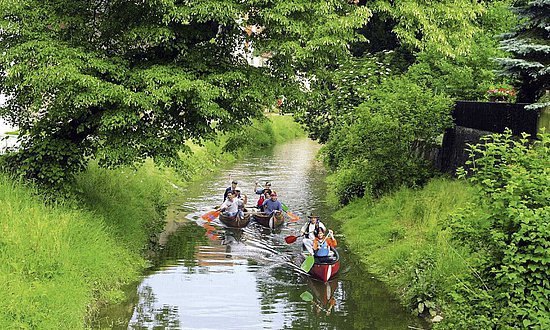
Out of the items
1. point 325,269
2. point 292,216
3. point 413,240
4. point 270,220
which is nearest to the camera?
point 325,269

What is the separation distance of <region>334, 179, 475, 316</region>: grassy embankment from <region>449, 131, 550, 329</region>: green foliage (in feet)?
2.18

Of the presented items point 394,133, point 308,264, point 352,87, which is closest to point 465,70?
point 394,133

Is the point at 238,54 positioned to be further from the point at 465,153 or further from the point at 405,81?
the point at 405,81

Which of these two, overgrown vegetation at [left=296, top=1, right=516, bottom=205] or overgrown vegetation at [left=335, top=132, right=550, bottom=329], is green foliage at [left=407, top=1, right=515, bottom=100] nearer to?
overgrown vegetation at [left=296, top=1, right=516, bottom=205]

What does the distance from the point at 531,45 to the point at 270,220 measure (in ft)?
33.4

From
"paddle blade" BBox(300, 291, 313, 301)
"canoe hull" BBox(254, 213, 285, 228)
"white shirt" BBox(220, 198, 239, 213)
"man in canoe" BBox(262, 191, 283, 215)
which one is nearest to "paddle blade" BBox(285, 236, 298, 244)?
"canoe hull" BBox(254, 213, 285, 228)

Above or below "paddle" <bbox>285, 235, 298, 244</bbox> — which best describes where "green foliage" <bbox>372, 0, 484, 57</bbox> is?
above

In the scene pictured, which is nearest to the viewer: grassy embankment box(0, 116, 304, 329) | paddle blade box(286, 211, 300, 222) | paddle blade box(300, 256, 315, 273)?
grassy embankment box(0, 116, 304, 329)

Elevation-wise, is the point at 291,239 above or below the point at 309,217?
below

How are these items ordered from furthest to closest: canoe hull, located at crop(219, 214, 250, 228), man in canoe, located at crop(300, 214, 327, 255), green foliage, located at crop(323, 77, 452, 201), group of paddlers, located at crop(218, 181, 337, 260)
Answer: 1. canoe hull, located at crop(219, 214, 250, 228)
2. green foliage, located at crop(323, 77, 452, 201)
3. man in canoe, located at crop(300, 214, 327, 255)
4. group of paddlers, located at crop(218, 181, 337, 260)

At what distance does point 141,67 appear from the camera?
552 inches

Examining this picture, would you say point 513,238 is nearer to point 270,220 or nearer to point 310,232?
point 310,232

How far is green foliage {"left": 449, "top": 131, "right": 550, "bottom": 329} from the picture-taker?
826cm

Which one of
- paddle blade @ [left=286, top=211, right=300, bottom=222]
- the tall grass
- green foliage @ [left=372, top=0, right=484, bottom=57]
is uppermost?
green foliage @ [left=372, top=0, right=484, bottom=57]
